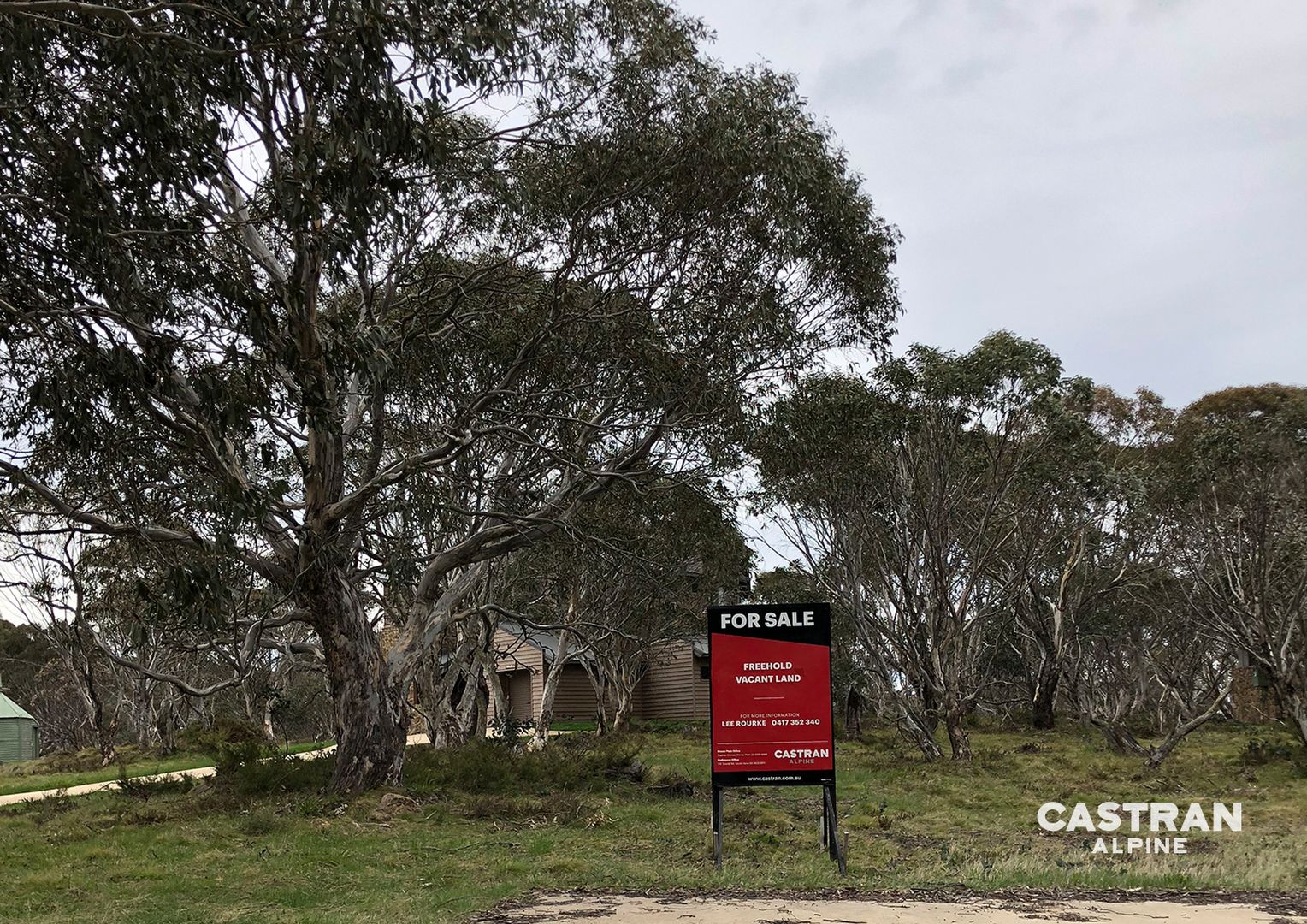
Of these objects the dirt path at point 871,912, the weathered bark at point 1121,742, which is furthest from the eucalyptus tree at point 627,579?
the weathered bark at point 1121,742

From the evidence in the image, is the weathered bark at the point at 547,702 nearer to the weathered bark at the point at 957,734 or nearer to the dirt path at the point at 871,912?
the weathered bark at the point at 957,734

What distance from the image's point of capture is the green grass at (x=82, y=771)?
2403 cm

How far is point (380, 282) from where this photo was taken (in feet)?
49.4

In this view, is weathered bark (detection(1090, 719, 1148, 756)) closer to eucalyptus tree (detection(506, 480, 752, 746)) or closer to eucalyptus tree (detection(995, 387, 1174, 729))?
eucalyptus tree (detection(995, 387, 1174, 729))

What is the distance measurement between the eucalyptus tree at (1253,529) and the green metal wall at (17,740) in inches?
1563

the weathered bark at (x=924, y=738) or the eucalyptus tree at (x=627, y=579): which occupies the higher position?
the eucalyptus tree at (x=627, y=579)

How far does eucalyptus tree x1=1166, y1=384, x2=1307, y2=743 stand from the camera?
2288 cm

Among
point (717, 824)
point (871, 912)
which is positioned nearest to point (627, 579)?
point (717, 824)

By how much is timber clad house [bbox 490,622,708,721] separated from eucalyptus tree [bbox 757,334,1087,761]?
16.1 metres

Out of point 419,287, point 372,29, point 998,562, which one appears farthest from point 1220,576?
point 372,29

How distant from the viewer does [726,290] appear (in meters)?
16.2

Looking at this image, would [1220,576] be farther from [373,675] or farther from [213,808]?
[213,808]

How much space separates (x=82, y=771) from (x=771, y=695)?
24.1m

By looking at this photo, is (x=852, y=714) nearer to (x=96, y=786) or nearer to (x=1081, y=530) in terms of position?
(x=1081, y=530)
